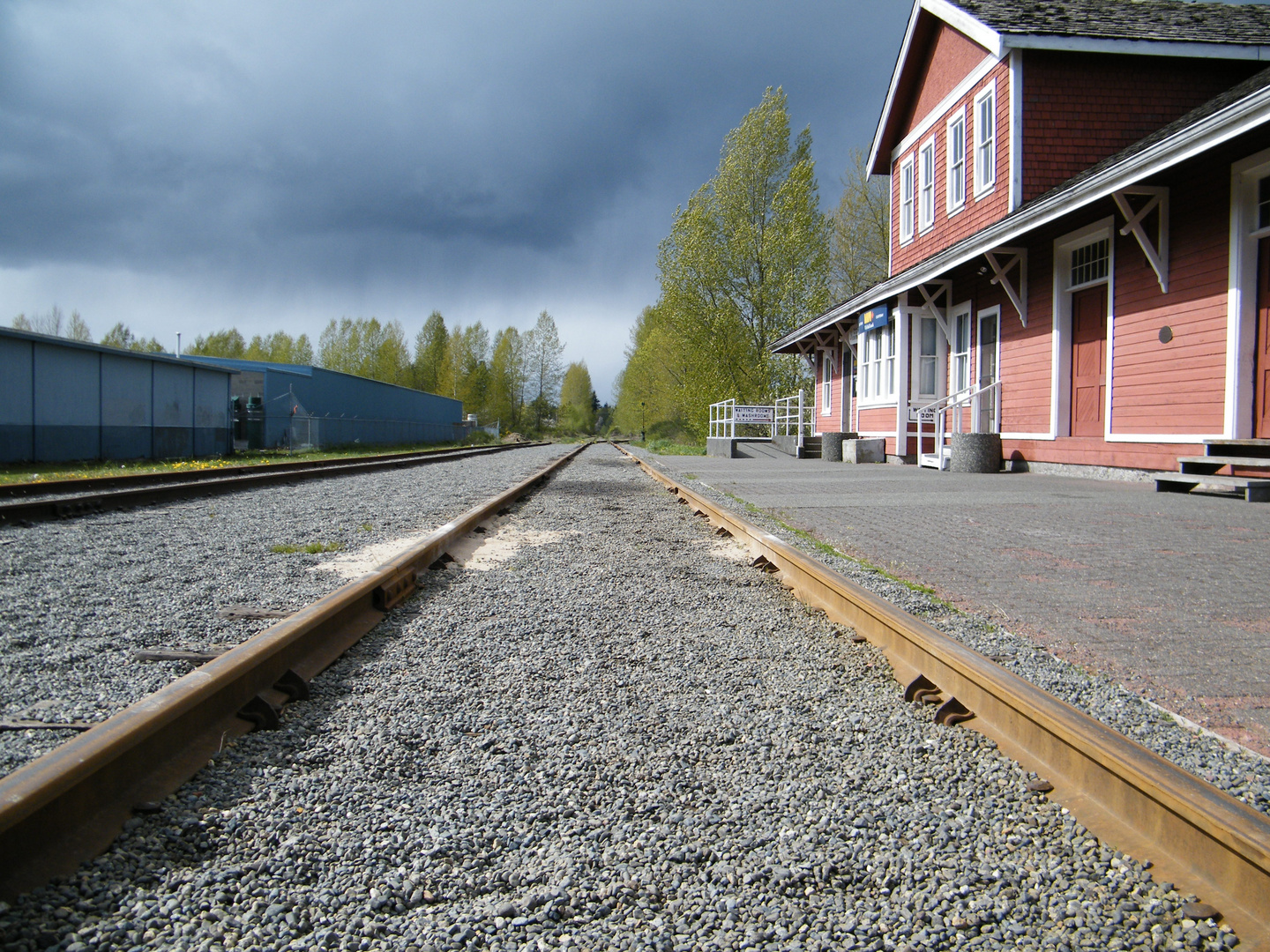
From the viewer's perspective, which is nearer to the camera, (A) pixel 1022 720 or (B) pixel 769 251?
(A) pixel 1022 720

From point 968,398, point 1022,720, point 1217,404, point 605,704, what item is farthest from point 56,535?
point 968,398

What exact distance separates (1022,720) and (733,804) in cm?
83

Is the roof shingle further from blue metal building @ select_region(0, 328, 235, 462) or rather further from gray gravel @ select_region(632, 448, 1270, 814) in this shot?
blue metal building @ select_region(0, 328, 235, 462)

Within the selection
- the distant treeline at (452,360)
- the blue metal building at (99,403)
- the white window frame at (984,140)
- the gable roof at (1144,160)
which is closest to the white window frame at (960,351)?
the gable roof at (1144,160)

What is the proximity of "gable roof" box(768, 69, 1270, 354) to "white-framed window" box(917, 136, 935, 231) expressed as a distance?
13.2 ft

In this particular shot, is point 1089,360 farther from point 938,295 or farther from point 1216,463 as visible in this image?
point 938,295

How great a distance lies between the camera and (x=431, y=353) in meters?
90.8

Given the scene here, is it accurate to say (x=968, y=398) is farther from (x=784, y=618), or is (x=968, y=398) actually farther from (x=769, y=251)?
(x=769, y=251)

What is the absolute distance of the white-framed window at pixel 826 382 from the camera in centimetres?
2370

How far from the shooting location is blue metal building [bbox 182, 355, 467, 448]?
33156 millimetres

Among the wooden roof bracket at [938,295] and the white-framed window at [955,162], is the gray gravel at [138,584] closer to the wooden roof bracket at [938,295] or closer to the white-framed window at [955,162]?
the wooden roof bracket at [938,295]

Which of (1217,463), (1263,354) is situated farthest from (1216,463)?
(1263,354)

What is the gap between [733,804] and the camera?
6.02 feet

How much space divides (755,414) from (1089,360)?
13240 millimetres
